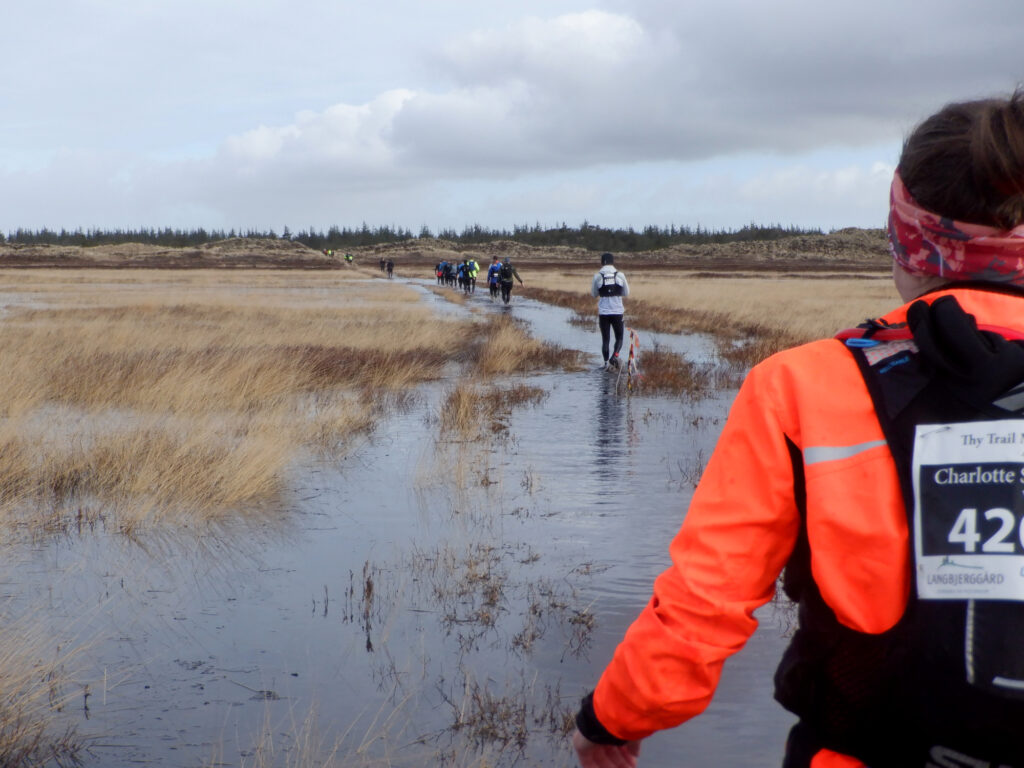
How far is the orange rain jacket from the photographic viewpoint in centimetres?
142

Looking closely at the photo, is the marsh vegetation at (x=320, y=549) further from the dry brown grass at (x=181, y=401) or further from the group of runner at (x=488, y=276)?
the group of runner at (x=488, y=276)

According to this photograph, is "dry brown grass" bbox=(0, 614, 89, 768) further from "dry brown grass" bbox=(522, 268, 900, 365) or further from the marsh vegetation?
"dry brown grass" bbox=(522, 268, 900, 365)

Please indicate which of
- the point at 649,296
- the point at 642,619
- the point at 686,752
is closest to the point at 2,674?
the point at 686,752

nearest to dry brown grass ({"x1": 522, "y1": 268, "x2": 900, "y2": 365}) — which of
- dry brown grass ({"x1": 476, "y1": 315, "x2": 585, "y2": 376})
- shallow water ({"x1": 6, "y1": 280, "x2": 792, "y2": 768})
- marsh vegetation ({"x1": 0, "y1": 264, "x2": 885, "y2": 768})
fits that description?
dry brown grass ({"x1": 476, "y1": 315, "x2": 585, "y2": 376})

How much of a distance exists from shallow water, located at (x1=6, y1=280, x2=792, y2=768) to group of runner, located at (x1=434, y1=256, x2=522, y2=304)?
22696 millimetres

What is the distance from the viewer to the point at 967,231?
59.4 inches

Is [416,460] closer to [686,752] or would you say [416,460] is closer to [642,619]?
[686,752]

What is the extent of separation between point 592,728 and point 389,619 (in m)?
3.41

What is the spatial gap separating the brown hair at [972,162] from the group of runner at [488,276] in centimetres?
2807

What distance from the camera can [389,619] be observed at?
497 cm

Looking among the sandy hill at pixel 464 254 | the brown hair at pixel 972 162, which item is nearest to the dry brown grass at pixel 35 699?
the brown hair at pixel 972 162

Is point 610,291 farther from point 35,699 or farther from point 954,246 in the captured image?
point 954,246

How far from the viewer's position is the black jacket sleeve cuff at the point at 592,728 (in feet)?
5.50

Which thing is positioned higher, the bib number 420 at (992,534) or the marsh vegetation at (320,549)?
the bib number 420 at (992,534)
